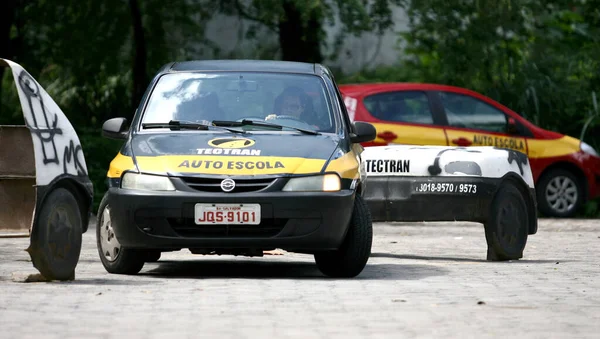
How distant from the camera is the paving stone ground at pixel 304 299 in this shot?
743 centimetres

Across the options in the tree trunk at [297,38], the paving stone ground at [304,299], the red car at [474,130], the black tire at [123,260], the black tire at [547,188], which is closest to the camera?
the paving stone ground at [304,299]

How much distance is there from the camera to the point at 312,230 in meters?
10.1

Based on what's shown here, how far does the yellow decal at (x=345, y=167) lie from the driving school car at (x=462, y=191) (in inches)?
84.3

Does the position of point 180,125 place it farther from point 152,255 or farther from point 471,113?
→ point 471,113

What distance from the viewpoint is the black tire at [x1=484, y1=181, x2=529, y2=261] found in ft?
41.0

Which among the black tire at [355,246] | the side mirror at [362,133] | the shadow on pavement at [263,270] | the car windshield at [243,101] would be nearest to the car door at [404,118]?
the shadow on pavement at [263,270]

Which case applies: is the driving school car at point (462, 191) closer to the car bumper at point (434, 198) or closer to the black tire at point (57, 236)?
the car bumper at point (434, 198)

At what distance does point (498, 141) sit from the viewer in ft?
63.0

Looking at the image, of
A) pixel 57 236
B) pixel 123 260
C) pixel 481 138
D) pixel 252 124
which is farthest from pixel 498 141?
pixel 57 236

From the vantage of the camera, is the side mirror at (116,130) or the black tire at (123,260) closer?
the black tire at (123,260)

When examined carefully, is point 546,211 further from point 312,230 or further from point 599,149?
point 312,230

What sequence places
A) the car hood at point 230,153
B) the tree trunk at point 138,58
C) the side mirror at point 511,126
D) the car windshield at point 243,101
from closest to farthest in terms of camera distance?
the car hood at point 230,153 < the car windshield at point 243,101 < the side mirror at point 511,126 < the tree trunk at point 138,58

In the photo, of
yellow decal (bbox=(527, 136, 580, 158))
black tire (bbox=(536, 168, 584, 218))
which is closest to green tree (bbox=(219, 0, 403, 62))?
yellow decal (bbox=(527, 136, 580, 158))

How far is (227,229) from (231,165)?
433mm
